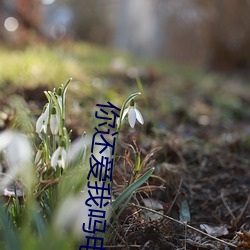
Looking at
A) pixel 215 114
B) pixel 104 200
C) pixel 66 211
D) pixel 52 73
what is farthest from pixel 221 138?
pixel 66 211

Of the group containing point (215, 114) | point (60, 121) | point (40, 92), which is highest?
point (60, 121)

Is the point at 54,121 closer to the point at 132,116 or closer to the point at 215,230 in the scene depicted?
the point at 132,116

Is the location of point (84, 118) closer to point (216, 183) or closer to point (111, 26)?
point (216, 183)

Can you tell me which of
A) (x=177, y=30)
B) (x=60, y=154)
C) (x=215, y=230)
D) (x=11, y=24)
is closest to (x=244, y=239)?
(x=215, y=230)

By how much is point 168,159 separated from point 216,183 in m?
0.24

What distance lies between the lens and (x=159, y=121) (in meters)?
2.97

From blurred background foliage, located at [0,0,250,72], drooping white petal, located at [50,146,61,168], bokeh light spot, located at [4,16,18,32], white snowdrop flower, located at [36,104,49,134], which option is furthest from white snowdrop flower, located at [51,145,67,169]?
bokeh light spot, located at [4,16,18,32]

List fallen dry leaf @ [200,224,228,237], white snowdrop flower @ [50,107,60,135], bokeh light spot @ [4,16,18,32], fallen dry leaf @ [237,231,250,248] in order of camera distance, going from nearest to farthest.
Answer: white snowdrop flower @ [50,107,60,135]
fallen dry leaf @ [237,231,250,248]
fallen dry leaf @ [200,224,228,237]
bokeh light spot @ [4,16,18,32]

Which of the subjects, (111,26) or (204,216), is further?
(111,26)

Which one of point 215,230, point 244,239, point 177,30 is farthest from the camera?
point 177,30

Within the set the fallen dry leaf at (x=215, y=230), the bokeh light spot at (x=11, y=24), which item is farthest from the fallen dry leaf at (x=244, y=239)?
the bokeh light spot at (x=11, y=24)

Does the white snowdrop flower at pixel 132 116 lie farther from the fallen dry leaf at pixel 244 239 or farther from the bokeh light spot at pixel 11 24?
the bokeh light spot at pixel 11 24

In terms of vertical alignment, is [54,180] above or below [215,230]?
above

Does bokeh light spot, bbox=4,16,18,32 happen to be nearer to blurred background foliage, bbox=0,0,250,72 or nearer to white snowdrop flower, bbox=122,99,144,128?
blurred background foliage, bbox=0,0,250,72
